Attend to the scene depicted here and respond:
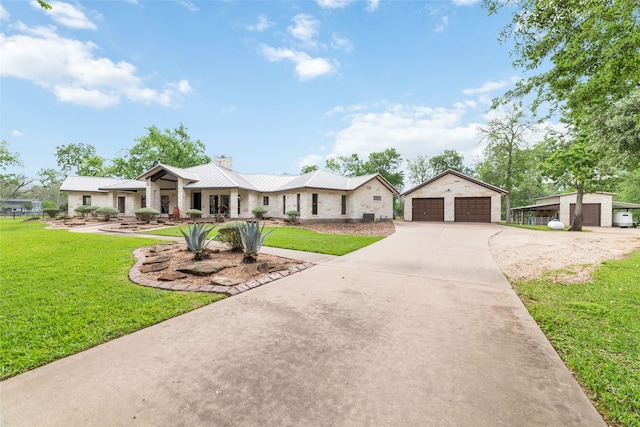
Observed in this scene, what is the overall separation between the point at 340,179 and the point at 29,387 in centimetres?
2328

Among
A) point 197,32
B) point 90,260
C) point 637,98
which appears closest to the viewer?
point 90,260

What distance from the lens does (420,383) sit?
2.20 metres

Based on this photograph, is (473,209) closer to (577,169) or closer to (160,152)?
(577,169)

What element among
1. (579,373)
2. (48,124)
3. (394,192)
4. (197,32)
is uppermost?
(197,32)

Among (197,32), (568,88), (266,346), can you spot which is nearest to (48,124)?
(197,32)

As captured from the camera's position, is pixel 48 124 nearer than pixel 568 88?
No

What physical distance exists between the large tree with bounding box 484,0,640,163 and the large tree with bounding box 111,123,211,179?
36980 millimetres

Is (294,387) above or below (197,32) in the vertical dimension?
below

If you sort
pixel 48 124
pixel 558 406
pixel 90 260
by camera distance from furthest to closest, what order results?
pixel 48 124 < pixel 90 260 < pixel 558 406

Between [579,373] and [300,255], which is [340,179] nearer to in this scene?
[300,255]

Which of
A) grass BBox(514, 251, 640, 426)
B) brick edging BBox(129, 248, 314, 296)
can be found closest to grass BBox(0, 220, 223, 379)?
brick edging BBox(129, 248, 314, 296)

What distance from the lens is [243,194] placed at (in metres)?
22.8

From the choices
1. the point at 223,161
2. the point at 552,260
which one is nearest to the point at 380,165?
the point at 223,161

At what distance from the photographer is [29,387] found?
213 cm
